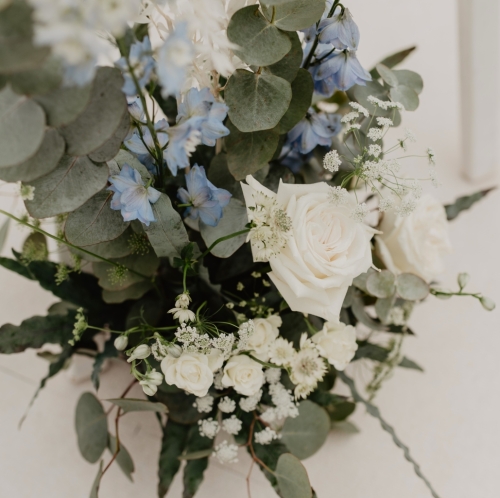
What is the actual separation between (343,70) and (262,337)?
9.1 inches

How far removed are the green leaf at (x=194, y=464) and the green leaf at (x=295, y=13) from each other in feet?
1.23

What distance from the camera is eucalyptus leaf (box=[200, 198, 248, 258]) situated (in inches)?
16.3

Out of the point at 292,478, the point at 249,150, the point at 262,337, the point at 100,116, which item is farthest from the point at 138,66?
the point at 292,478

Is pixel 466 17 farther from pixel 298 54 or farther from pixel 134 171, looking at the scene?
pixel 134 171

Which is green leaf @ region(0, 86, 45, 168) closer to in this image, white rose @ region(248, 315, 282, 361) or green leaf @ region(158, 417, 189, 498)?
white rose @ region(248, 315, 282, 361)

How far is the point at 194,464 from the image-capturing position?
0.52 meters

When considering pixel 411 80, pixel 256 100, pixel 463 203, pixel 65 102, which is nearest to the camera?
pixel 65 102

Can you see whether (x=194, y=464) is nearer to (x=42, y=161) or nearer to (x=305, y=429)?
(x=305, y=429)

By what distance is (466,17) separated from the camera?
2.18 ft

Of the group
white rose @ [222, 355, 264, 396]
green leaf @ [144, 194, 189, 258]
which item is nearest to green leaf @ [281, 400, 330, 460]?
white rose @ [222, 355, 264, 396]

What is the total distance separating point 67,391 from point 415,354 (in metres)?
0.46

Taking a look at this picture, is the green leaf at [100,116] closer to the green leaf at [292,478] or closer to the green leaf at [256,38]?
the green leaf at [256,38]

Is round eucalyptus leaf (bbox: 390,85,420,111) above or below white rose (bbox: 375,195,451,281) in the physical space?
above

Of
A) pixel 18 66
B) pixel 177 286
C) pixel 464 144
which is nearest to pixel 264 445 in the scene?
pixel 177 286
